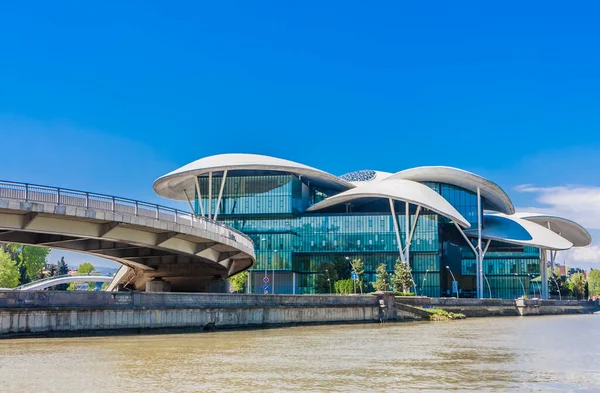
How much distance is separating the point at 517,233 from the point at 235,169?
145 feet

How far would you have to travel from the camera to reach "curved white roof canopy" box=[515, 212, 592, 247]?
12400cm

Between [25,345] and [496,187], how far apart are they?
284 ft

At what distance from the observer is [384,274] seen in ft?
297

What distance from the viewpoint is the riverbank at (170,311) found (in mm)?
31562

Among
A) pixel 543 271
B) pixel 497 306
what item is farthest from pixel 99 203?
pixel 543 271

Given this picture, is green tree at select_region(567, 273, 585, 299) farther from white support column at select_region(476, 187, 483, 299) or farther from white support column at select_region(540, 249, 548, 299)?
white support column at select_region(476, 187, 483, 299)

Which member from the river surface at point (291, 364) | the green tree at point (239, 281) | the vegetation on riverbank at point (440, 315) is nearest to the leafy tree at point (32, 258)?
the green tree at point (239, 281)

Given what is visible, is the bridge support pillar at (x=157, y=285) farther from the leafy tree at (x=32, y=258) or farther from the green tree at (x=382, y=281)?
the leafy tree at (x=32, y=258)

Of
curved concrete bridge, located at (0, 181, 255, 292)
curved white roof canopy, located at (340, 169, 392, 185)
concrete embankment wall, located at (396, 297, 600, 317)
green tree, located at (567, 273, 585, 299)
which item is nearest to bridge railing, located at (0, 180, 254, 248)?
curved concrete bridge, located at (0, 181, 255, 292)

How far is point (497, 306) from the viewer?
80.6 meters

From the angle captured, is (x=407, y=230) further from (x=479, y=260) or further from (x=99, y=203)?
(x=99, y=203)

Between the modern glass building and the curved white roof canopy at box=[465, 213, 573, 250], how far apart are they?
0.30 metres

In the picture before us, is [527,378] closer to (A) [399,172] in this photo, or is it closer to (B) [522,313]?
(B) [522,313]

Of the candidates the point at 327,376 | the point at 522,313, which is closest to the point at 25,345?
the point at 327,376
